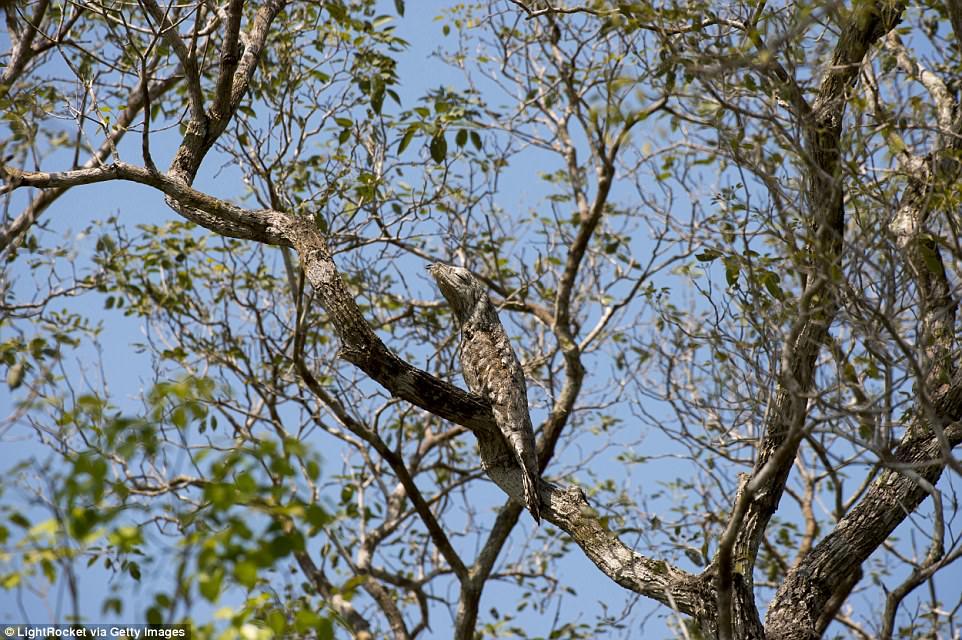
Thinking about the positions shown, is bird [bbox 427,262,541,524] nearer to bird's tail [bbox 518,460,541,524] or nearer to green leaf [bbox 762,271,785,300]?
bird's tail [bbox 518,460,541,524]

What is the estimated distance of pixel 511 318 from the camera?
726 cm

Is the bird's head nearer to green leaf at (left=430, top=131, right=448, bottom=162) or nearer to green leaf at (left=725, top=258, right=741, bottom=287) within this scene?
green leaf at (left=725, top=258, right=741, bottom=287)

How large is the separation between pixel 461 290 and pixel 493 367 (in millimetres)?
346

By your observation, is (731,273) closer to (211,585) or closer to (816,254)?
(816,254)

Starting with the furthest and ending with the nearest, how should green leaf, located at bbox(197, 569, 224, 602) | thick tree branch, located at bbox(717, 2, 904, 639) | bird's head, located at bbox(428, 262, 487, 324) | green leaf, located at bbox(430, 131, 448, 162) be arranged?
green leaf, located at bbox(430, 131, 448, 162)
bird's head, located at bbox(428, 262, 487, 324)
thick tree branch, located at bbox(717, 2, 904, 639)
green leaf, located at bbox(197, 569, 224, 602)

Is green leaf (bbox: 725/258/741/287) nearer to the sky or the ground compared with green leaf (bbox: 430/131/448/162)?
nearer to the ground

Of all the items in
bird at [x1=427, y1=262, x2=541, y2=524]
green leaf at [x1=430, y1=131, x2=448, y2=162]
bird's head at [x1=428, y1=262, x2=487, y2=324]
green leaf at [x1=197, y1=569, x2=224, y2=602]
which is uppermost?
green leaf at [x1=430, y1=131, x2=448, y2=162]

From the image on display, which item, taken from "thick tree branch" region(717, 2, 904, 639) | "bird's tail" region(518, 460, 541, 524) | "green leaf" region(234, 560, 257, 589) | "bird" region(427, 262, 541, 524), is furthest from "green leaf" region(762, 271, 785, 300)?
"green leaf" region(234, 560, 257, 589)

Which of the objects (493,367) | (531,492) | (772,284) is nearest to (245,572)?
(531,492)

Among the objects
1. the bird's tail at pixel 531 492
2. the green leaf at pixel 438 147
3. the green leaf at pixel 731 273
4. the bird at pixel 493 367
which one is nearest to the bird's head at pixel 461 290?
the bird at pixel 493 367

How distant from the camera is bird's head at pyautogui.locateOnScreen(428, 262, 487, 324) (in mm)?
3777

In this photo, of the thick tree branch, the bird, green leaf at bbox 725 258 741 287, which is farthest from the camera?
green leaf at bbox 725 258 741 287

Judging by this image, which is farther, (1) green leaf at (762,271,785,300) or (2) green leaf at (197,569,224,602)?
(1) green leaf at (762,271,785,300)

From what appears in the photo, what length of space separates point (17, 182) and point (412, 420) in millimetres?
4404
